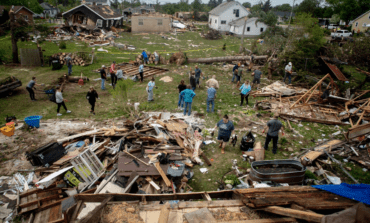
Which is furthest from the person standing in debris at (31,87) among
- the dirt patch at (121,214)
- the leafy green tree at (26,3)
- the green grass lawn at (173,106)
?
the leafy green tree at (26,3)

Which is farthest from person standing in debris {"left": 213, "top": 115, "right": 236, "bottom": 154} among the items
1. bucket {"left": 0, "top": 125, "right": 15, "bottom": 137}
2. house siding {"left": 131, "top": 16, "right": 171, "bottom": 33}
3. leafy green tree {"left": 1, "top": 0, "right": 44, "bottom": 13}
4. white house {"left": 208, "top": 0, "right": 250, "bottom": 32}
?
leafy green tree {"left": 1, "top": 0, "right": 44, "bottom": 13}

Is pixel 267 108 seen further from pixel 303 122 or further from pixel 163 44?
pixel 163 44

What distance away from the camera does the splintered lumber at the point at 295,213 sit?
341 cm

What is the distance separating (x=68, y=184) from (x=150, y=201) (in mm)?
2863

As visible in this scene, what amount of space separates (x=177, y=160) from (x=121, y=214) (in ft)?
8.92

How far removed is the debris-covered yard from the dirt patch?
0.06 feet

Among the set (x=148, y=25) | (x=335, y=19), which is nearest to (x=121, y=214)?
(x=148, y=25)

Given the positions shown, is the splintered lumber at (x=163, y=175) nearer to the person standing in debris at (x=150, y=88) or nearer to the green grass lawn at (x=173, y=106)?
the green grass lawn at (x=173, y=106)

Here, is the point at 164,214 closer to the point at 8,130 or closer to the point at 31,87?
the point at 8,130

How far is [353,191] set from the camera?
4.03m

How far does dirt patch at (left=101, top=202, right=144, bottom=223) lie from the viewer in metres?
3.76

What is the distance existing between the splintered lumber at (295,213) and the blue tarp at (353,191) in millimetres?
1029

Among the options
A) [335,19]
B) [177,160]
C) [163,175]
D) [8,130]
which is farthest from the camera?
[335,19]

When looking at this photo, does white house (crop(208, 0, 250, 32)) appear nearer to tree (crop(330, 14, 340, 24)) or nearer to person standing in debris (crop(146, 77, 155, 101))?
tree (crop(330, 14, 340, 24))
